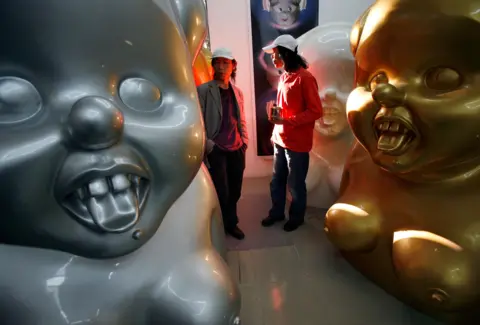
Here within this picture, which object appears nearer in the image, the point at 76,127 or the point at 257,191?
the point at 76,127

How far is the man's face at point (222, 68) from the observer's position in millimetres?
1948

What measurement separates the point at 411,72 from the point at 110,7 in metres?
0.98

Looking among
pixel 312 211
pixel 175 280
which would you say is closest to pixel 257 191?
pixel 312 211

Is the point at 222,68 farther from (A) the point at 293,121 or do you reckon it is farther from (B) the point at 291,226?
(B) the point at 291,226

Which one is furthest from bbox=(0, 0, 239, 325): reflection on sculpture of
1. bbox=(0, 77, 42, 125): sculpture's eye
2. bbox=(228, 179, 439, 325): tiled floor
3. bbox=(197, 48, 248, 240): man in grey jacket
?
bbox=(197, 48, 248, 240): man in grey jacket

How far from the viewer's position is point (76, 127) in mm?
712

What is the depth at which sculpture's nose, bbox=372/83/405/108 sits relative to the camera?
128 centimetres

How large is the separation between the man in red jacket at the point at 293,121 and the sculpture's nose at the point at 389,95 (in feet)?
2.34

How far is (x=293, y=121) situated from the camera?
2.05m

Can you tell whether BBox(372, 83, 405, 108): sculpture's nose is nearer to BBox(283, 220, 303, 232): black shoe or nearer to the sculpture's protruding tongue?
the sculpture's protruding tongue

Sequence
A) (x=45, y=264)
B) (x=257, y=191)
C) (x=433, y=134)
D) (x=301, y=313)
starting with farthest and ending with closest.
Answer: (x=257, y=191) < (x=301, y=313) < (x=433, y=134) < (x=45, y=264)

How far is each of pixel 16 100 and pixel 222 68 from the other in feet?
4.40

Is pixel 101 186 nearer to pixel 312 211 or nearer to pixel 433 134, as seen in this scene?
pixel 433 134

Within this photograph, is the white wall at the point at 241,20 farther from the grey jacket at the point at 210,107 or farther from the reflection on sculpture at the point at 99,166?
the reflection on sculpture at the point at 99,166
